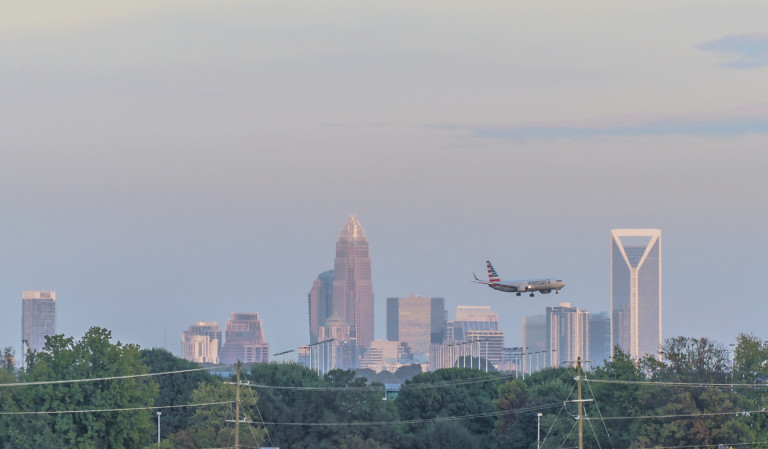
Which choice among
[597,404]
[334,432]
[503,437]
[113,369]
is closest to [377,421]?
[334,432]

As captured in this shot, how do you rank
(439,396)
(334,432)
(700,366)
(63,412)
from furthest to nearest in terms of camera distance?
(439,396), (334,432), (700,366), (63,412)

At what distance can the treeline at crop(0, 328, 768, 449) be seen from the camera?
465 ft

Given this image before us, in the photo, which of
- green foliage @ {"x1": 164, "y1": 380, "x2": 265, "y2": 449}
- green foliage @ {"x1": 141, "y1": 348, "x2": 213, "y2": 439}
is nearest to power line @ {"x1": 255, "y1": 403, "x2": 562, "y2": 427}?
green foliage @ {"x1": 164, "y1": 380, "x2": 265, "y2": 449}

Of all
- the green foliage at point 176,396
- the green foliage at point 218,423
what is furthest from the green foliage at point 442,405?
the green foliage at point 176,396

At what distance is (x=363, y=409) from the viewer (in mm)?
172875

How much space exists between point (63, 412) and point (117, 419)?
548cm

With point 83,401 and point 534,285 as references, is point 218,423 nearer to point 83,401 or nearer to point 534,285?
point 83,401

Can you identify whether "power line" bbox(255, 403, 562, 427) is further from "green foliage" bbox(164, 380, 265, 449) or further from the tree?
the tree

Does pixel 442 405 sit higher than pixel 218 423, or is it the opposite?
pixel 442 405

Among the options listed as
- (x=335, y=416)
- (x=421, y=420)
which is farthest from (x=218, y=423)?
(x=421, y=420)

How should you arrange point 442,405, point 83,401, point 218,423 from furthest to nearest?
point 442,405
point 218,423
point 83,401

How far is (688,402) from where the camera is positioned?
14488cm

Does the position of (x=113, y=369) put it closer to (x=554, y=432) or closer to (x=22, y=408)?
(x=22, y=408)

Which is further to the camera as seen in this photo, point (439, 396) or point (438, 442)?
point (439, 396)
